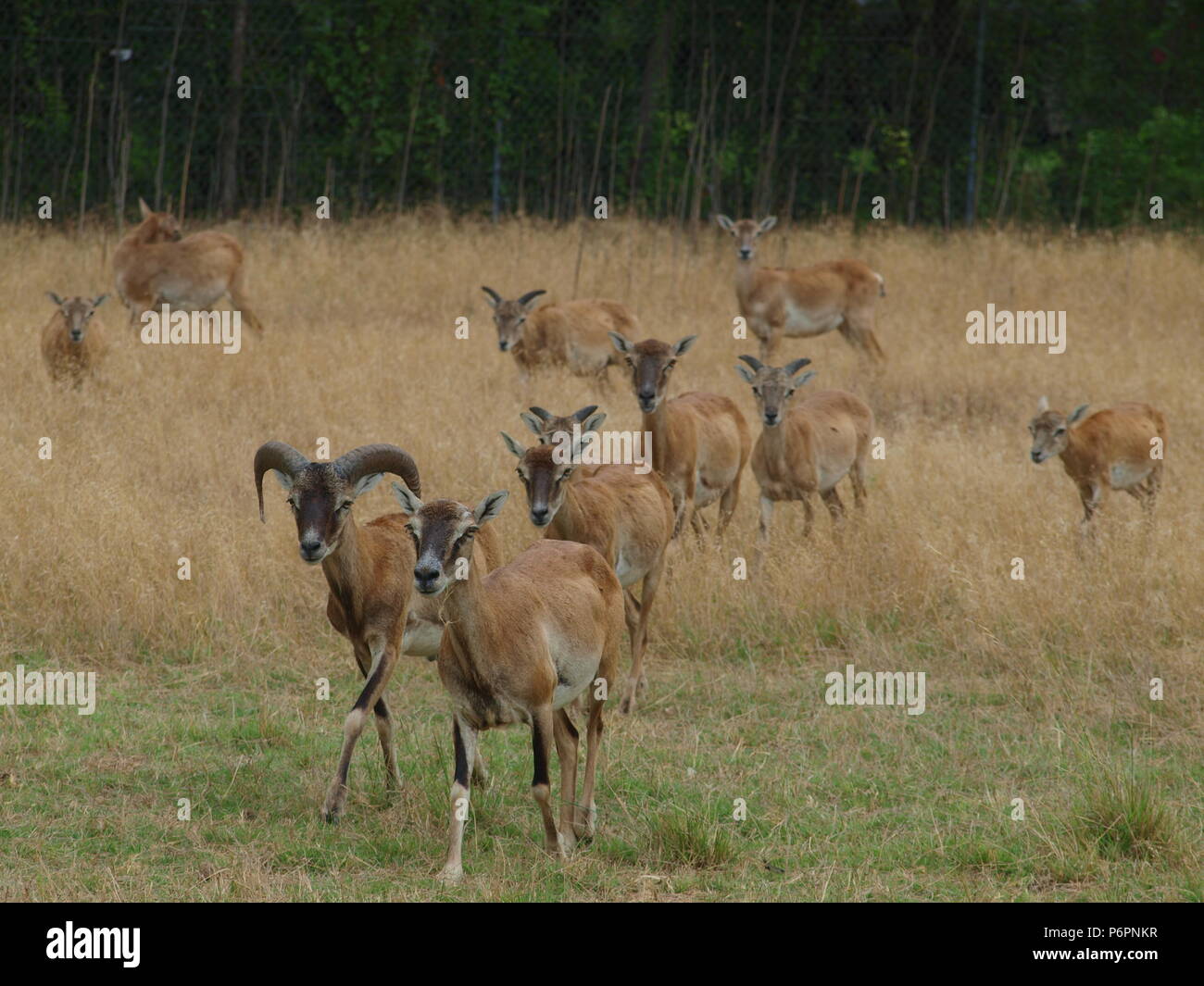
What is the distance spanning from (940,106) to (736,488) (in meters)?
16.7

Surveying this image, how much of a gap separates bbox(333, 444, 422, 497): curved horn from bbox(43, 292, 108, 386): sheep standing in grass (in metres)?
7.23

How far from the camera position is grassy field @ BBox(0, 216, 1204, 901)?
6.55 meters

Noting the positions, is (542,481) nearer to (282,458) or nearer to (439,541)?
(282,458)

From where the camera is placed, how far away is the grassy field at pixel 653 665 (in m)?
6.55

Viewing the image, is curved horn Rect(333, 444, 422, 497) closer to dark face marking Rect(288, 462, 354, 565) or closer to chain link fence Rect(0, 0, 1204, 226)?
dark face marking Rect(288, 462, 354, 565)

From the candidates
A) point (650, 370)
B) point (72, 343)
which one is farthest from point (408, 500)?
point (72, 343)

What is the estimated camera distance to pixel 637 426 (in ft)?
43.3

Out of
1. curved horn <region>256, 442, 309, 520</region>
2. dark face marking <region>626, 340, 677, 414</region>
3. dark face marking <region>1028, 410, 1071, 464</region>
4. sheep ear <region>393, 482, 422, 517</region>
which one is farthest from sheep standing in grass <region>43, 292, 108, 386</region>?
sheep ear <region>393, 482, 422, 517</region>

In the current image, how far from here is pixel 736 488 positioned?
11.9 m

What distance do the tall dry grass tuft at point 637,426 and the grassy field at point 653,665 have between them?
4cm

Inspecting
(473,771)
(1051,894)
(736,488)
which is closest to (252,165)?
(736,488)

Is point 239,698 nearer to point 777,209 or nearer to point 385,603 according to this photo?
point 385,603

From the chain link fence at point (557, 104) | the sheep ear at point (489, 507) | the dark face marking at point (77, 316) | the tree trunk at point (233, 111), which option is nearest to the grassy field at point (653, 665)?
the dark face marking at point (77, 316)

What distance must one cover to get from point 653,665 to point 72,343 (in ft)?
23.3
